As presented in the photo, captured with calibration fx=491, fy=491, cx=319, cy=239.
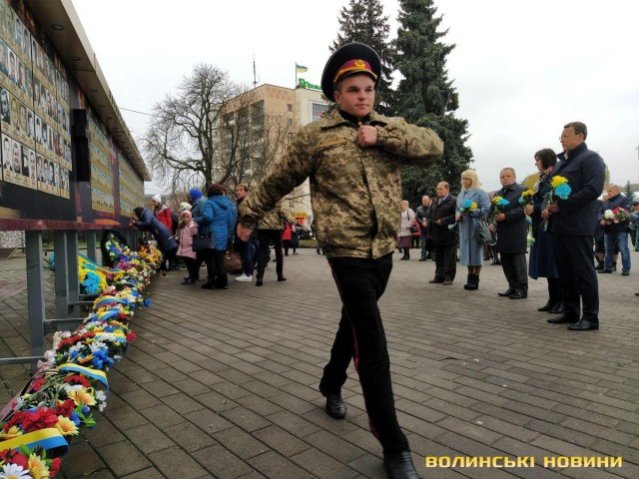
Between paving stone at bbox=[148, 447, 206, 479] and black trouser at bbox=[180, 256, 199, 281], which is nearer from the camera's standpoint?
paving stone at bbox=[148, 447, 206, 479]

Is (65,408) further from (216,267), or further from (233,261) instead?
(233,261)

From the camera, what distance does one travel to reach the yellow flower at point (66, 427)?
209 cm

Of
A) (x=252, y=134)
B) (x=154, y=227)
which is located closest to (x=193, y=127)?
(x=252, y=134)

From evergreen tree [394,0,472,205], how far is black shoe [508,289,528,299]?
2343 cm

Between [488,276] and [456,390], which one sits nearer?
[456,390]

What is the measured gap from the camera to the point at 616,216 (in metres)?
11.0

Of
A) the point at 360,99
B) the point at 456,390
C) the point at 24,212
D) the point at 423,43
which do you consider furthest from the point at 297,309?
the point at 423,43

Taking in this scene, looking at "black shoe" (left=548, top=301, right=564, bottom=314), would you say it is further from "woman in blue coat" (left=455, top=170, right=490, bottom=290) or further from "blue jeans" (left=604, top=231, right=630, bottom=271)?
"blue jeans" (left=604, top=231, right=630, bottom=271)

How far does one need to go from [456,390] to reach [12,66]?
11.7ft

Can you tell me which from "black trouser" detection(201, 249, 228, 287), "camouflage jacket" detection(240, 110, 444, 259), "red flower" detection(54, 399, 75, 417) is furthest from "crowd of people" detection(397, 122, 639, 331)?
"black trouser" detection(201, 249, 228, 287)

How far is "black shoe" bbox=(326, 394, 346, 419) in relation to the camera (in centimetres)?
294

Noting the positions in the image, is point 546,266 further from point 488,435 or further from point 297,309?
point 488,435

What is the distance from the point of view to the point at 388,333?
16.9ft

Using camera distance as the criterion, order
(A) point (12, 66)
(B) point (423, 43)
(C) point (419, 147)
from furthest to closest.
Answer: (B) point (423, 43)
(A) point (12, 66)
(C) point (419, 147)
